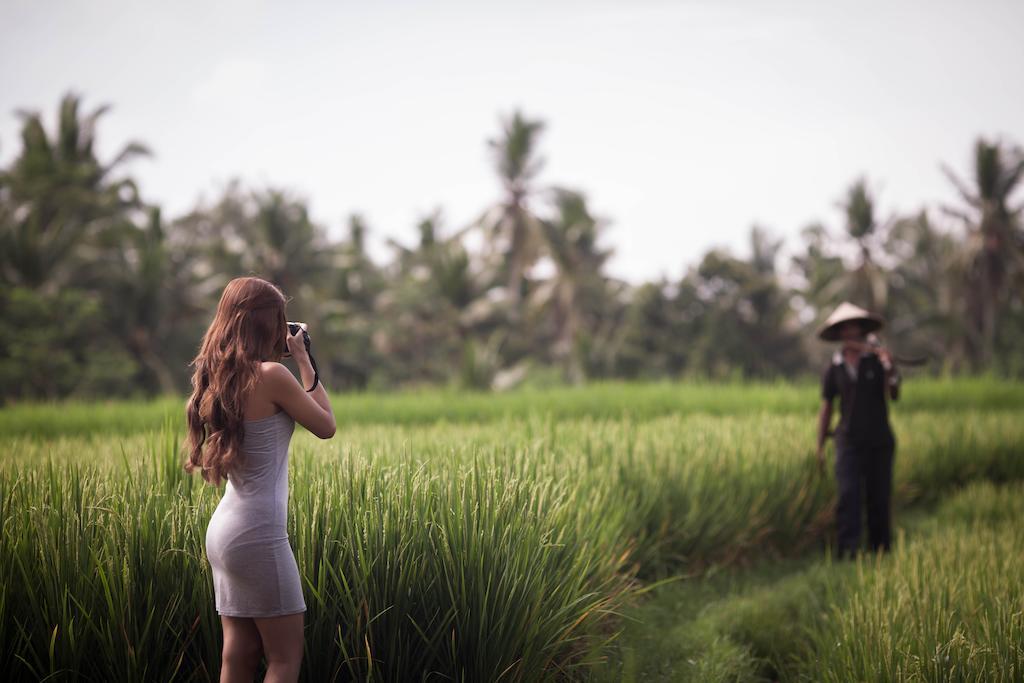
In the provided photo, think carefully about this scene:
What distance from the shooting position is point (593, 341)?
31047mm

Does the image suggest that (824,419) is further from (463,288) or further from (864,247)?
(864,247)

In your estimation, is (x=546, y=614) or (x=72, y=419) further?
(x=72, y=419)

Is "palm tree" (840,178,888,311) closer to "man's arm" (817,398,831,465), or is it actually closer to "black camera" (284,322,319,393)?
"man's arm" (817,398,831,465)

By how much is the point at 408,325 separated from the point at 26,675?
85.9ft

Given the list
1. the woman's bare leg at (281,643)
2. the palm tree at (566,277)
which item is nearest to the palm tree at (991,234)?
the palm tree at (566,277)

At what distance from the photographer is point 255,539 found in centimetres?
212

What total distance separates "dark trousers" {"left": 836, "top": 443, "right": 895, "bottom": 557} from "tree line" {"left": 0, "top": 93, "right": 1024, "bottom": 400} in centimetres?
1376

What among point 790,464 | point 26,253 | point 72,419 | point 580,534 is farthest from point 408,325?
point 580,534

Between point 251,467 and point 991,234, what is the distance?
3120cm

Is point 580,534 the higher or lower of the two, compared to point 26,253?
lower

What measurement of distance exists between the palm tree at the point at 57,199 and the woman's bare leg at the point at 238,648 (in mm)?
20947

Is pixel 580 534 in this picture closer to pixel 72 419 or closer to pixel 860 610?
pixel 860 610

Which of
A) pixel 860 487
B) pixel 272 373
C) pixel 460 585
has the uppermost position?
pixel 272 373

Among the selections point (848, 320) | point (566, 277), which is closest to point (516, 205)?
point (566, 277)
